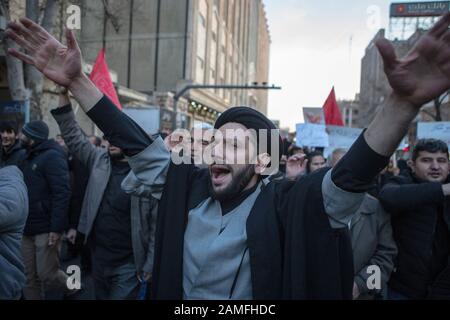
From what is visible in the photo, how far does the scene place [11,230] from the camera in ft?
6.89

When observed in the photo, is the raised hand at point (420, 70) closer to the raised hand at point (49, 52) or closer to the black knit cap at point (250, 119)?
the black knit cap at point (250, 119)

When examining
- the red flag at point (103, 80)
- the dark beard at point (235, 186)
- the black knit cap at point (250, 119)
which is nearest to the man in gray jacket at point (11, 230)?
the dark beard at point (235, 186)

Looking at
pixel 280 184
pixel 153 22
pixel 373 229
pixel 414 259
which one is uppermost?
pixel 153 22

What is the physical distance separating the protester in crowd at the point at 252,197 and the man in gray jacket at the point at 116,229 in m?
1.24

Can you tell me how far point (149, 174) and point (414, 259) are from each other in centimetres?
198

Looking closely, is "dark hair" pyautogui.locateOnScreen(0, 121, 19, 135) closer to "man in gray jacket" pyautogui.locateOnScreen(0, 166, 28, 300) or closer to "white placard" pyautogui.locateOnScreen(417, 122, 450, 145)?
"man in gray jacket" pyautogui.locateOnScreen(0, 166, 28, 300)

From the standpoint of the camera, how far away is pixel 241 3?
47094 millimetres

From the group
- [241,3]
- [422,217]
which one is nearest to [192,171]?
[422,217]

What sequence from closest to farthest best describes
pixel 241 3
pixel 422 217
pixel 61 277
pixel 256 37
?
pixel 422 217 < pixel 61 277 < pixel 241 3 < pixel 256 37

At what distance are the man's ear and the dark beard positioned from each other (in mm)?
32

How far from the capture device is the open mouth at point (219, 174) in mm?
1803

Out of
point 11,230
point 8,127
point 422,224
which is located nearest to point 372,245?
point 422,224

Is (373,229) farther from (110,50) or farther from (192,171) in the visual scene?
(110,50)
